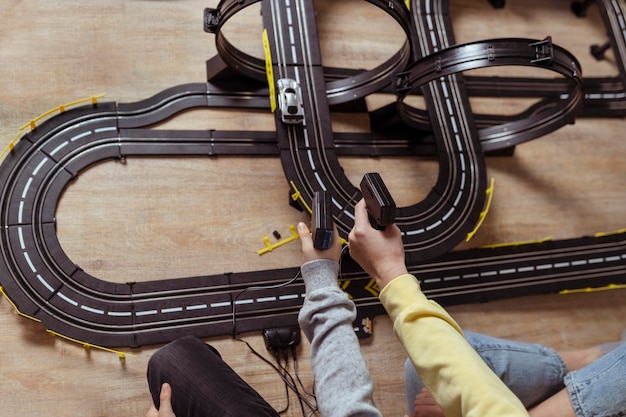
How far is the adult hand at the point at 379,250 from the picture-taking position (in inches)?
54.9

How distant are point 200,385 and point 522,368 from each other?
1025 mm

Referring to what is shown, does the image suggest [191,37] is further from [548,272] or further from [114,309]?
[548,272]

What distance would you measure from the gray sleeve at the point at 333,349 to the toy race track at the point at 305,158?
3.07 ft

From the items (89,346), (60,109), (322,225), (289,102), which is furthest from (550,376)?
(60,109)

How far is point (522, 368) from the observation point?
2.02 m

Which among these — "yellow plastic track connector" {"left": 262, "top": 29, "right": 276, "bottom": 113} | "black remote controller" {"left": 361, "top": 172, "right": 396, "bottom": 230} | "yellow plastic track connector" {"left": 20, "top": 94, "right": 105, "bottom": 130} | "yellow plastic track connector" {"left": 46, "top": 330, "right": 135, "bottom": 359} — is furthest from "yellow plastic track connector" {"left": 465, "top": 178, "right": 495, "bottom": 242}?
"yellow plastic track connector" {"left": 20, "top": 94, "right": 105, "bottom": 130}

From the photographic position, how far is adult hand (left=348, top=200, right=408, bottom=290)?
1.39 meters

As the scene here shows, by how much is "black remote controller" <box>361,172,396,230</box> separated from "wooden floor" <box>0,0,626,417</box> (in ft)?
3.46

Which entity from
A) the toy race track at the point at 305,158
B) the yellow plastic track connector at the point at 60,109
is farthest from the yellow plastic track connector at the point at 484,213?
the yellow plastic track connector at the point at 60,109

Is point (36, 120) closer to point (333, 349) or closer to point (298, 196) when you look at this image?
point (298, 196)

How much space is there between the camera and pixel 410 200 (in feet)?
9.24

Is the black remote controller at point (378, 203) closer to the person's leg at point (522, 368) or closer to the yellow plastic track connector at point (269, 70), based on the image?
the person's leg at point (522, 368)

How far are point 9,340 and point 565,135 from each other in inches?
106


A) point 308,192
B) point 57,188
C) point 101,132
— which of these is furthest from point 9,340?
point 308,192
